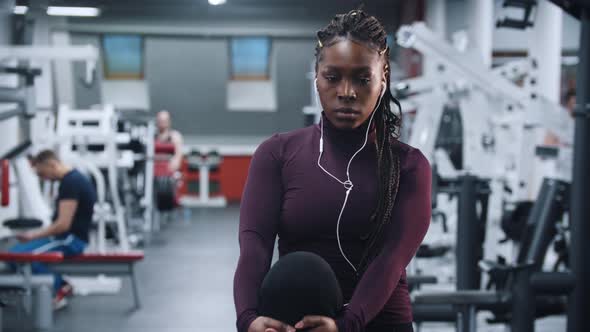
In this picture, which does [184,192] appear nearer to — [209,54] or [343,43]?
[209,54]

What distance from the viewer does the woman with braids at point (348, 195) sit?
1021 millimetres

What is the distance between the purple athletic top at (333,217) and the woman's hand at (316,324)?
0.04 m

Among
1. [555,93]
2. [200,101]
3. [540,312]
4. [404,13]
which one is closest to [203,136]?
[200,101]

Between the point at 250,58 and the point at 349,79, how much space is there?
34.0ft

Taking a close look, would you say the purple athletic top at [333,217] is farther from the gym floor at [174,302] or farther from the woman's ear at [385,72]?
the gym floor at [174,302]

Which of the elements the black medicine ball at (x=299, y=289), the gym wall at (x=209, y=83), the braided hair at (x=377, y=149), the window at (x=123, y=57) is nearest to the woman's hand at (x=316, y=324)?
the black medicine ball at (x=299, y=289)

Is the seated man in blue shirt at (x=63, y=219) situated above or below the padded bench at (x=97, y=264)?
above

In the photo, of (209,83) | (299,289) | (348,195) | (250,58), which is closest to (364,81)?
(348,195)

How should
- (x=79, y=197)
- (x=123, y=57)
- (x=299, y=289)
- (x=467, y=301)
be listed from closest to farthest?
(x=299, y=289) → (x=467, y=301) → (x=79, y=197) → (x=123, y=57)

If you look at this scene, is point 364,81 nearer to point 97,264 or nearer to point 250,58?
point 97,264

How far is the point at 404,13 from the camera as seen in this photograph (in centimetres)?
902

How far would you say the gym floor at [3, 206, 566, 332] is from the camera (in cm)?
361

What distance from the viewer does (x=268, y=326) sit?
37.7 inches

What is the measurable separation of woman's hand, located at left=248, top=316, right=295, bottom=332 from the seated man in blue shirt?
329 cm
